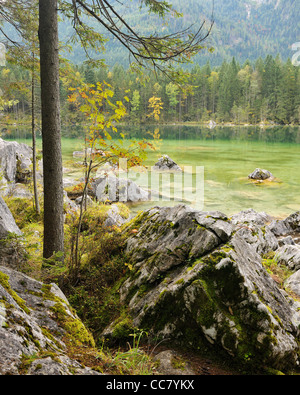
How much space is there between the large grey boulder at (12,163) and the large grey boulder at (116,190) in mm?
3585

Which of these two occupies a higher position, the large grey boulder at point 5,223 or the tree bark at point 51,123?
the tree bark at point 51,123

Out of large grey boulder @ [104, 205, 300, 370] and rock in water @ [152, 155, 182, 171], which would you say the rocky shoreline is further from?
rock in water @ [152, 155, 182, 171]

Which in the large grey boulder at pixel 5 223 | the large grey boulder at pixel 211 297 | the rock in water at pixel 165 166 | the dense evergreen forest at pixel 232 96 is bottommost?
the large grey boulder at pixel 211 297

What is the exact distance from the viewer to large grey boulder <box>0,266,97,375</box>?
5.19 ft

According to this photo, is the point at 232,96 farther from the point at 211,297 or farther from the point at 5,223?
the point at 211,297

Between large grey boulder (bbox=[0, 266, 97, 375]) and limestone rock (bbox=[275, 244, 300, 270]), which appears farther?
limestone rock (bbox=[275, 244, 300, 270])

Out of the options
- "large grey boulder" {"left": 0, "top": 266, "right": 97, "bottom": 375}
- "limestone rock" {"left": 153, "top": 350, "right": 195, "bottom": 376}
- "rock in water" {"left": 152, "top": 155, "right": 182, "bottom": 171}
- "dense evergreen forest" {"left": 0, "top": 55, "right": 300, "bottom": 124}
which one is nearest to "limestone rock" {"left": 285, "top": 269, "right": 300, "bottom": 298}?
"limestone rock" {"left": 153, "top": 350, "right": 195, "bottom": 376}

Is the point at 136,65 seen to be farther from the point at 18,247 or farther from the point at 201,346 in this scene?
the point at 201,346

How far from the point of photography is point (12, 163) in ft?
38.0

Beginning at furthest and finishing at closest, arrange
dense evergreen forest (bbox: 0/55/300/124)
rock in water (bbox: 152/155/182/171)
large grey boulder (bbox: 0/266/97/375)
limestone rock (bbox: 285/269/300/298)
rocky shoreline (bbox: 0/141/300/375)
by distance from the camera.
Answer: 1. dense evergreen forest (bbox: 0/55/300/124)
2. rock in water (bbox: 152/155/182/171)
3. limestone rock (bbox: 285/269/300/298)
4. rocky shoreline (bbox: 0/141/300/375)
5. large grey boulder (bbox: 0/266/97/375)

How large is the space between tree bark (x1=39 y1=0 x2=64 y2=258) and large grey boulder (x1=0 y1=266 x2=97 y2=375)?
1044 mm

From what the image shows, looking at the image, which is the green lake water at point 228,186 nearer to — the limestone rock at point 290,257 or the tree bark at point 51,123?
the tree bark at point 51,123

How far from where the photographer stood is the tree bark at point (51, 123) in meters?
4.12

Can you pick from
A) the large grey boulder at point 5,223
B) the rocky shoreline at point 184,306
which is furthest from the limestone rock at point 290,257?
the large grey boulder at point 5,223
